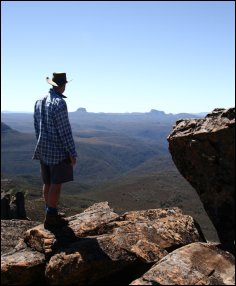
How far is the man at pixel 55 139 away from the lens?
1350 cm

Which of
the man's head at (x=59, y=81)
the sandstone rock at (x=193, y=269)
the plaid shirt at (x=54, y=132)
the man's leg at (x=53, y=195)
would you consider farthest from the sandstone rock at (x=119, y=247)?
the man's head at (x=59, y=81)

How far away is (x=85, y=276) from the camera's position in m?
12.4

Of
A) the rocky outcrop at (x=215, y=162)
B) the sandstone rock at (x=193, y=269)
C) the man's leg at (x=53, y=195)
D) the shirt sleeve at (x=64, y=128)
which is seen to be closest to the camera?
the sandstone rock at (x=193, y=269)

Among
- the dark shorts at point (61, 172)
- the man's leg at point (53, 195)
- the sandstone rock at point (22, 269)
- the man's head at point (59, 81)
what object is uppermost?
the man's head at point (59, 81)

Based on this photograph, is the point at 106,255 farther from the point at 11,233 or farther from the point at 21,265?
the point at 11,233

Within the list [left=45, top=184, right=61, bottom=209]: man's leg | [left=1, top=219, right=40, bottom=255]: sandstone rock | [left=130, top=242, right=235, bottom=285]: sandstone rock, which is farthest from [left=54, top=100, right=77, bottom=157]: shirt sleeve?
[left=130, top=242, right=235, bottom=285]: sandstone rock

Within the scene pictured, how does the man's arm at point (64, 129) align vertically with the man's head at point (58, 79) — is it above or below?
below

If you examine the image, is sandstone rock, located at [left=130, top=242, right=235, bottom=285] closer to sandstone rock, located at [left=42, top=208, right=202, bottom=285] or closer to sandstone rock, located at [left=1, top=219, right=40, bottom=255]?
sandstone rock, located at [left=42, top=208, right=202, bottom=285]

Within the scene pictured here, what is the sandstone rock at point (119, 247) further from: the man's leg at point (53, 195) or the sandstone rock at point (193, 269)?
the man's leg at point (53, 195)

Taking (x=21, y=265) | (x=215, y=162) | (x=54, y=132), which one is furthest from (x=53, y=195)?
(x=215, y=162)

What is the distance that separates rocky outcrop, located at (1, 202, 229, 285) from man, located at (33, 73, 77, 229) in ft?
4.91

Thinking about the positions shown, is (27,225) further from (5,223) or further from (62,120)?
(62,120)

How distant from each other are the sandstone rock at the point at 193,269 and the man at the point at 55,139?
167 inches

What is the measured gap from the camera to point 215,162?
1290cm
